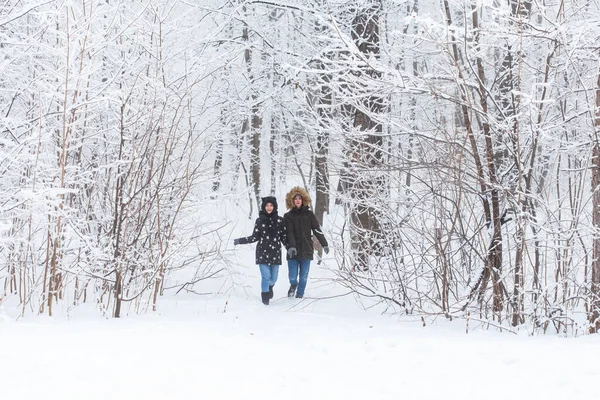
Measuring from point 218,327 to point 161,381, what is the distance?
5.05 feet

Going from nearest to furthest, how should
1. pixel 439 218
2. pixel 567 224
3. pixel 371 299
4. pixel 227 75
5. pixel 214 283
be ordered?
pixel 567 224 < pixel 439 218 < pixel 371 299 < pixel 214 283 < pixel 227 75

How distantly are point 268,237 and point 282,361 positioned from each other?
131 inches

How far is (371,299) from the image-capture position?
6953mm

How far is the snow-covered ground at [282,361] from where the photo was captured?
3.38m

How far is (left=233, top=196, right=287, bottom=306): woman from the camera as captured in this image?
23.7 ft

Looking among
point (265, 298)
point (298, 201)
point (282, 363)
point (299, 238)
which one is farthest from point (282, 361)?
point (298, 201)

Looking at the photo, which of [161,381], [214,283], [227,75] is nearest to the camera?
[161,381]

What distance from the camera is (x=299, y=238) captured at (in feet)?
24.7

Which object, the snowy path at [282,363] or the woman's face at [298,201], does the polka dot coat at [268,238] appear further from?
the snowy path at [282,363]

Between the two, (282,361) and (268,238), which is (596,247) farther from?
(268,238)

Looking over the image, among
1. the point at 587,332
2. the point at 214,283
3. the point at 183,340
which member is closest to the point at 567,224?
the point at 587,332

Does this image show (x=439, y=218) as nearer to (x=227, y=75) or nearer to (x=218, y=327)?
(x=218, y=327)

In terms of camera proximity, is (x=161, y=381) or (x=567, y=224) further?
(x=567, y=224)

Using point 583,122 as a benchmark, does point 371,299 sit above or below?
below
